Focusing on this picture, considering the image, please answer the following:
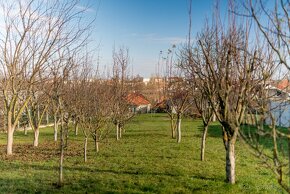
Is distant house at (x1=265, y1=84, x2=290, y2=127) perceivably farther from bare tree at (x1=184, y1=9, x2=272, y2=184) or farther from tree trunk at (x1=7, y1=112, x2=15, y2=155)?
tree trunk at (x1=7, y1=112, x2=15, y2=155)

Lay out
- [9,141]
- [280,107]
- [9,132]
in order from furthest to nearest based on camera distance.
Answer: [9,132]
[9,141]
[280,107]

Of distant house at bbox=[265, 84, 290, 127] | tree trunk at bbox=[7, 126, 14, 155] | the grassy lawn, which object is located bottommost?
the grassy lawn

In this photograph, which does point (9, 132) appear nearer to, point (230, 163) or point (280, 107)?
point (230, 163)

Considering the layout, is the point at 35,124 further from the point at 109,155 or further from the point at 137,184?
the point at 137,184

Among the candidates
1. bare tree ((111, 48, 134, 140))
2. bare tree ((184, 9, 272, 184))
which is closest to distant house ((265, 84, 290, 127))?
bare tree ((184, 9, 272, 184))

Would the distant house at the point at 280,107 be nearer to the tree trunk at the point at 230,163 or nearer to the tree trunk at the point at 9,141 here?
the tree trunk at the point at 230,163

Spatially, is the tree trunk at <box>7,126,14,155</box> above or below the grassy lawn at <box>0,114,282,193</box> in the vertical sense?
above

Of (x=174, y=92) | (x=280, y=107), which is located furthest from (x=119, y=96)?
(x=280, y=107)

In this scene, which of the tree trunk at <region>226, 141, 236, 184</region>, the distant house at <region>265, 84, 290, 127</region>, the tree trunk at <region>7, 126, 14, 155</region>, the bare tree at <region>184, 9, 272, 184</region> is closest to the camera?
the distant house at <region>265, 84, 290, 127</region>

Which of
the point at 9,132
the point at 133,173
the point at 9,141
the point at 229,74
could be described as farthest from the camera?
the point at 9,132

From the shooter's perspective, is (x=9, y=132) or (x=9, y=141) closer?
(x=9, y=141)

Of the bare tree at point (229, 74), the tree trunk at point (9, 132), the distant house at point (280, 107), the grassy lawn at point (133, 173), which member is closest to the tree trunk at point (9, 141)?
the tree trunk at point (9, 132)

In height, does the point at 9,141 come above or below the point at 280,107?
below

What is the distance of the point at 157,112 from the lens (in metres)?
46.8
